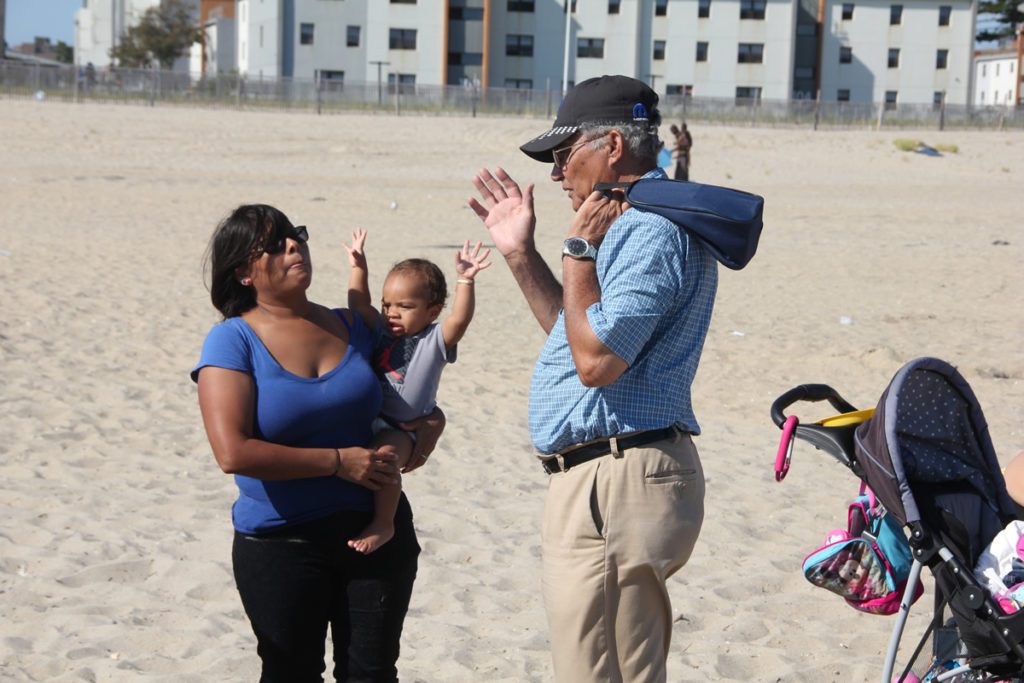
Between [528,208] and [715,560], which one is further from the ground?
[528,208]

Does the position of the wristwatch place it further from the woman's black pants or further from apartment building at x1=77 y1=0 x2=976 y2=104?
apartment building at x1=77 y1=0 x2=976 y2=104

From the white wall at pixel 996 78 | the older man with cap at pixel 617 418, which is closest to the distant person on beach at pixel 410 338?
the older man with cap at pixel 617 418

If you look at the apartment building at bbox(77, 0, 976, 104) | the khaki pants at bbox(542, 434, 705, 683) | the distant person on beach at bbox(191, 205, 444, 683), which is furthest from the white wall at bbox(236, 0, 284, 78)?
the khaki pants at bbox(542, 434, 705, 683)

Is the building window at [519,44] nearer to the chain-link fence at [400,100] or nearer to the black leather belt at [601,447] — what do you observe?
the chain-link fence at [400,100]

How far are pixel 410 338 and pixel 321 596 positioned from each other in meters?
0.79

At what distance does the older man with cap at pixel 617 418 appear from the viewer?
2922mm

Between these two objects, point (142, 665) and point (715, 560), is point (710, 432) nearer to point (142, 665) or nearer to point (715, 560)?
point (715, 560)

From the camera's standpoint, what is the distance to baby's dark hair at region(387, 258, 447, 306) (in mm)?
3494

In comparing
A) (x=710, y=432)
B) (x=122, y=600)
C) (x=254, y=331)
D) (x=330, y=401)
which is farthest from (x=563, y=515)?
(x=710, y=432)

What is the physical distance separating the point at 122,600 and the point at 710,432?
4.54 metres

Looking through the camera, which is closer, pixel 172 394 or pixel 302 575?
pixel 302 575

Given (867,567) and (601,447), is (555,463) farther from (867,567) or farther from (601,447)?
(867,567)

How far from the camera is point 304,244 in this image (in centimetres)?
334

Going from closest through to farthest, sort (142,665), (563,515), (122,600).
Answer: (563,515), (142,665), (122,600)
